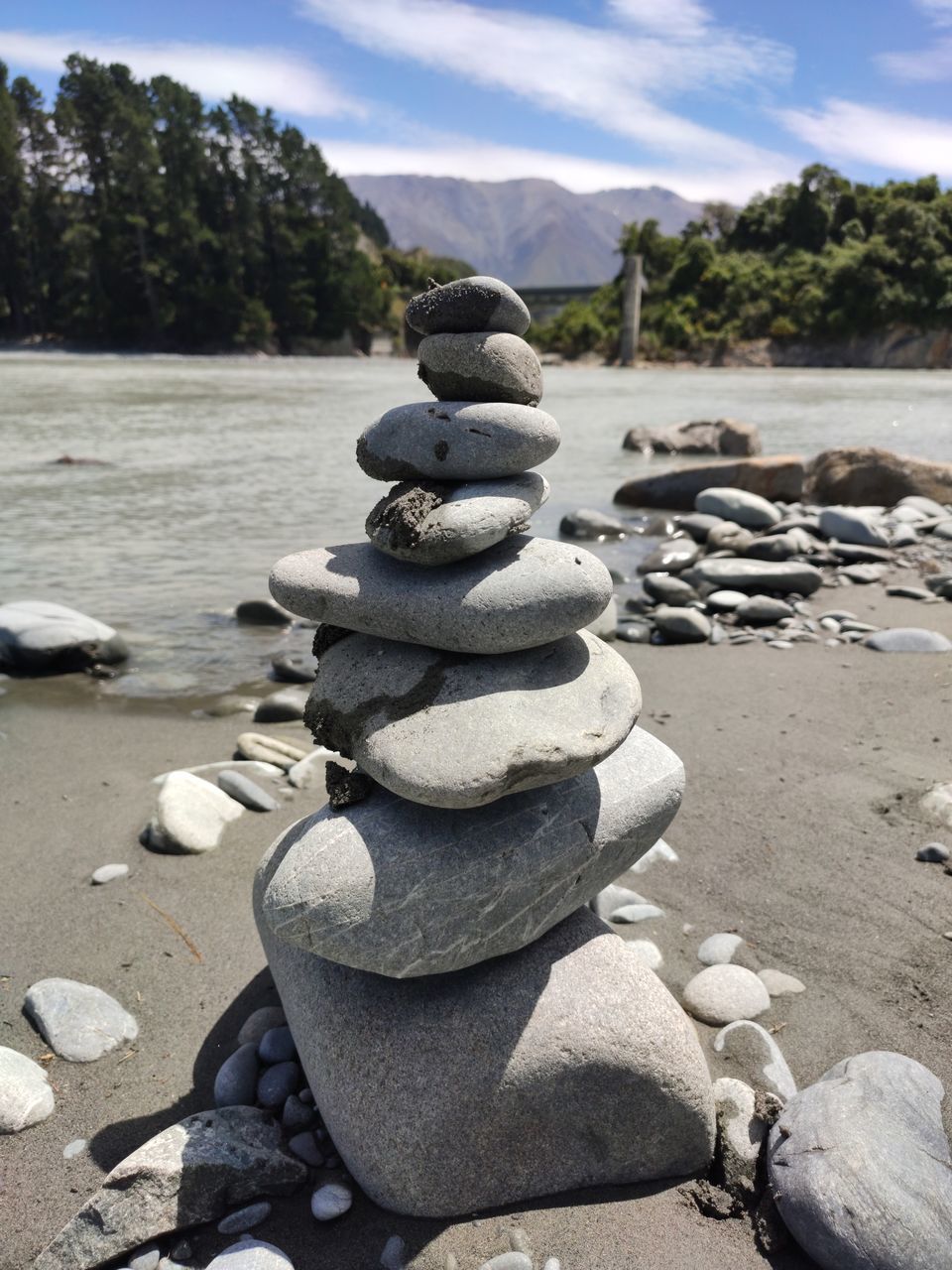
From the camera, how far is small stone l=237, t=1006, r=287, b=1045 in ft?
11.1

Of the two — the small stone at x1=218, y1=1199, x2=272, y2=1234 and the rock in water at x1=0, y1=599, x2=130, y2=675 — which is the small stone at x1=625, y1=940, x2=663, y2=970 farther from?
the rock in water at x1=0, y1=599, x2=130, y2=675

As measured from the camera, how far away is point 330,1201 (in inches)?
107

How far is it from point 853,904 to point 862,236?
80.8 metres

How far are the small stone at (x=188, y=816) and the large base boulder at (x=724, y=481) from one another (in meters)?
10.6

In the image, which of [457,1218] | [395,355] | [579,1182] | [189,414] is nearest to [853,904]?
[579,1182]

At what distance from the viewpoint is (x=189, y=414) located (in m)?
29.1

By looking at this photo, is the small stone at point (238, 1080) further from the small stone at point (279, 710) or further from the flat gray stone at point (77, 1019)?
the small stone at point (279, 710)

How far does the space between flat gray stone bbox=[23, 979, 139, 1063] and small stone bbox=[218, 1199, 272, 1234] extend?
877 millimetres

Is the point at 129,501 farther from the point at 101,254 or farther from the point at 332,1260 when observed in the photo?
the point at 101,254

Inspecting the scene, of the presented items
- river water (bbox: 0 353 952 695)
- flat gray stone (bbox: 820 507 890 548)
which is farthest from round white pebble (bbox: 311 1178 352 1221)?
flat gray stone (bbox: 820 507 890 548)

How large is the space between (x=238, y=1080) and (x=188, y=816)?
1758mm

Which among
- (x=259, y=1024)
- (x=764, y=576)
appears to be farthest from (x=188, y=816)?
(x=764, y=576)

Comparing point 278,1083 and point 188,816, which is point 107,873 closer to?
point 188,816

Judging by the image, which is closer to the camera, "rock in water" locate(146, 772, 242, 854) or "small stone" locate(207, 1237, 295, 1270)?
"small stone" locate(207, 1237, 295, 1270)
